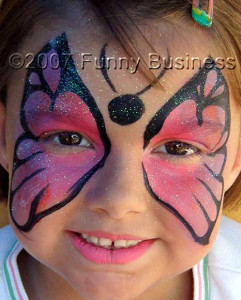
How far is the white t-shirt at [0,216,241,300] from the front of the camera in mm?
1371

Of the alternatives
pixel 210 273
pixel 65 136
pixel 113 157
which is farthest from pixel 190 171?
pixel 210 273

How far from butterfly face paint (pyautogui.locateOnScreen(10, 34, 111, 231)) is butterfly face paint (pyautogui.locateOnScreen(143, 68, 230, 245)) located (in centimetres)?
12

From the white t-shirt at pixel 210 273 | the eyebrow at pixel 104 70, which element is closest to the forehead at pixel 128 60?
the eyebrow at pixel 104 70

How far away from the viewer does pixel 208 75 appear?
1135 mm

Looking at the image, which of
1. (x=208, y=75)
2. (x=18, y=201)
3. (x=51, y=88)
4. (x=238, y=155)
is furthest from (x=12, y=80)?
(x=238, y=155)

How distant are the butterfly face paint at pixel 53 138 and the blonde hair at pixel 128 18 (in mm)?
106

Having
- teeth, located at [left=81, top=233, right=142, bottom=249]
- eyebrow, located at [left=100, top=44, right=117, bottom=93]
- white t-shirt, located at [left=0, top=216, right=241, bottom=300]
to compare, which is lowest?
white t-shirt, located at [left=0, top=216, right=241, bottom=300]

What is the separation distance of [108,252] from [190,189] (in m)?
0.23

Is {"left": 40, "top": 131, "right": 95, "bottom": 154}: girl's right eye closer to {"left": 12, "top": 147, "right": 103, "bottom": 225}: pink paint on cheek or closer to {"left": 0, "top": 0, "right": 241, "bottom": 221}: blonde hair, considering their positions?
{"left": 12, "top": 147, "right": 103, "bottom": 225}: pink paint on cheek

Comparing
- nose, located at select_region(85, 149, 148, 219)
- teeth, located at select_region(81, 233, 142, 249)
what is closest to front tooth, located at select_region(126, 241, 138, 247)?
teeth, located at select_region(81, 233, 142, 249)

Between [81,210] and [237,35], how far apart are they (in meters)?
0.54

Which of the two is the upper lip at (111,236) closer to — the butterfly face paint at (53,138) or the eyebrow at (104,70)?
the butterfly face paint at (53,138)

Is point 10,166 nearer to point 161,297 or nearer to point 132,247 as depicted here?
point 132,247

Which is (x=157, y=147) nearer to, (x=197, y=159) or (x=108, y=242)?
(x=197, y=159)
